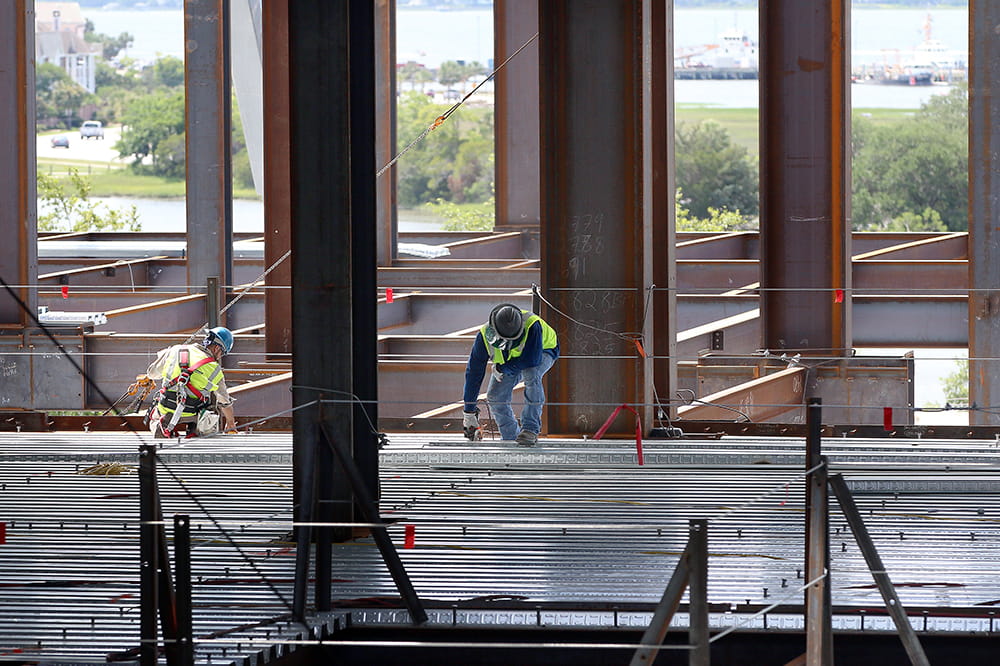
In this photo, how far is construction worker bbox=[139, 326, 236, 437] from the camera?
1301 centimetres

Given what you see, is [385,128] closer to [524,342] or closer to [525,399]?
[525,399]

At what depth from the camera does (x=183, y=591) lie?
254 inches

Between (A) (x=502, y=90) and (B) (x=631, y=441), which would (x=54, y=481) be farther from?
(A) (x=502, y=90)

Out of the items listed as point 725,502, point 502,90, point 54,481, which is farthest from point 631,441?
point 502,90

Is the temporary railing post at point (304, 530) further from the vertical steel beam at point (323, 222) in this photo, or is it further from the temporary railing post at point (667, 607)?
the temporary railing post at point (667, 607)

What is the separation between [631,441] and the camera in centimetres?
1291

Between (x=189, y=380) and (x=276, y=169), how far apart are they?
5.88 meters

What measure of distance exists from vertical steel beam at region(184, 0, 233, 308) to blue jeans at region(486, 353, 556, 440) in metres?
11.3

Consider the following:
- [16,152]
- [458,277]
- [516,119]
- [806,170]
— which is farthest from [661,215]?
[516,119]

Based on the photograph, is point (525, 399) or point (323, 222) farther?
point (525, 399)

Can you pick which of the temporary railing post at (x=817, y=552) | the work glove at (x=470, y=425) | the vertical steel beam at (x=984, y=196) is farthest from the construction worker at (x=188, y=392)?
the vertical steel beam at (x=984, y=196)

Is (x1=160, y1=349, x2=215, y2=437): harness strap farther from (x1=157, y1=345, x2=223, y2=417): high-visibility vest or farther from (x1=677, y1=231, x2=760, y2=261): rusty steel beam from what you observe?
(x1=677, y1=231, x2=760, y2=261): rusty steel beam

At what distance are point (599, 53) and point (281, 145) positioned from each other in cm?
654

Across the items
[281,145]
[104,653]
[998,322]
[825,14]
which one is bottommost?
[104,653]
